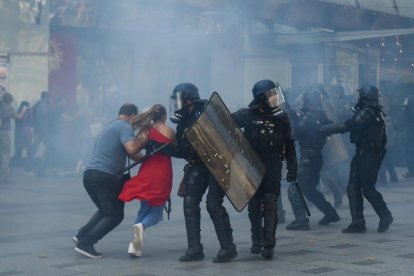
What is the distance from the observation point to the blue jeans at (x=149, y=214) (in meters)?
8.23

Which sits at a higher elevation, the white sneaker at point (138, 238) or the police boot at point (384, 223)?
the white sneaker at point (138, 238)

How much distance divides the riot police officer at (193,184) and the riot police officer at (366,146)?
6.57ft

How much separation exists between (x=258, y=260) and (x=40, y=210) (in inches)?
163

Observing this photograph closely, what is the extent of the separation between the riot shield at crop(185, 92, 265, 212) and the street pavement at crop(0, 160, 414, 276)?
581 millimetres

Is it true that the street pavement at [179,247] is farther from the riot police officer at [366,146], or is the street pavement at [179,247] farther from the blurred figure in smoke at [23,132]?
the blurred figure in smoke at [23,132]

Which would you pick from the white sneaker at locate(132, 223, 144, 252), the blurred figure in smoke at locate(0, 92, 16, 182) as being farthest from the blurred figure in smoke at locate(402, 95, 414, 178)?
the white sneaker at locate(132, 223, 144, 252)

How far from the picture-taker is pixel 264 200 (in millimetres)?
8133

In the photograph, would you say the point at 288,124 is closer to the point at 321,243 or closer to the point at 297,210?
the point at 321,243

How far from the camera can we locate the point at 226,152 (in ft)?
26.4

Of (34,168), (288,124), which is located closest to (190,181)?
(288,124)

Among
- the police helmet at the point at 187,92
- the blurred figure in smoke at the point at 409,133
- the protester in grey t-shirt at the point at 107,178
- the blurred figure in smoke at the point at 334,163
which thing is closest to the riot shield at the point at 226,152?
the police helmet at the point at 187,92

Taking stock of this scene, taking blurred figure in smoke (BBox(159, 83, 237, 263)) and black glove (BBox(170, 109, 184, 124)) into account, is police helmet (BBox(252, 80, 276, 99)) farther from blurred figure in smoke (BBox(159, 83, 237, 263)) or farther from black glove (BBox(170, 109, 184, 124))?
black glove (BBox(170, 109, 184, 124))

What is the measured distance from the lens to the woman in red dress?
8.16 m

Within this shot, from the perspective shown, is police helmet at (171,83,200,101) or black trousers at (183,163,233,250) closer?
black trousers at (183,163,233,250)
